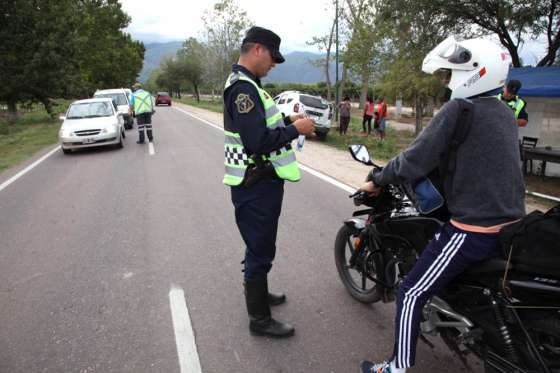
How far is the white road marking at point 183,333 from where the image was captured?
105 inches

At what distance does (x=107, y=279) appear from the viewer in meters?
3.82

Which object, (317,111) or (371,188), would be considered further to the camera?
(317,111)

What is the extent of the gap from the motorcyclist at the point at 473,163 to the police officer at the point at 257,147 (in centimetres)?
78

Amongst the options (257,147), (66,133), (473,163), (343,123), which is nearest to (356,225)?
(257,147)

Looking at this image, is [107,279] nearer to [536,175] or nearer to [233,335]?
[233,335]

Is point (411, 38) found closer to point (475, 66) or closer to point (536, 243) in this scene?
point (475, 66)

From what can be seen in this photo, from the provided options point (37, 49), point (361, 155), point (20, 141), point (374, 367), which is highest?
point (37, 49)

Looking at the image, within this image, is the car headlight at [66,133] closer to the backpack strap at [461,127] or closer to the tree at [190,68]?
the backpack strap at [461,127]

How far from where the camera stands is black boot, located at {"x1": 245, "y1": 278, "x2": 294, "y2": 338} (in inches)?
115

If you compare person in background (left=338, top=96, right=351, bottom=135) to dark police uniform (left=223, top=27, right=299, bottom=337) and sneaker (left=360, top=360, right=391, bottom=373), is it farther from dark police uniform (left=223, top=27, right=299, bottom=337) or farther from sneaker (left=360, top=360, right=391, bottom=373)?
sneaker (left=360, top=360, right=391, bottom=373)

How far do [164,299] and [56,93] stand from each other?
72.3 ft

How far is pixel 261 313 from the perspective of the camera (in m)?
2.94

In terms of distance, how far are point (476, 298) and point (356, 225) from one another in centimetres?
114

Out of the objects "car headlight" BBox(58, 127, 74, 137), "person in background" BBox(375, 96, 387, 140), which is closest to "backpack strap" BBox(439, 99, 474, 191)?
"car headlight" BBox(58, 127, 74, 137)
